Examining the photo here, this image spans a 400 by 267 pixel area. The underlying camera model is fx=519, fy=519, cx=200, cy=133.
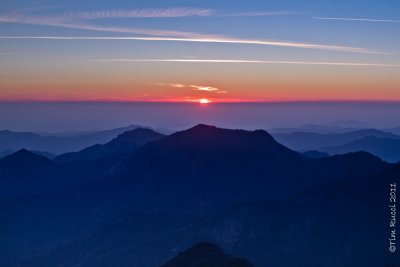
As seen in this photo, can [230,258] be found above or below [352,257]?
above

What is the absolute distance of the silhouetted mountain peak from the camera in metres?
139

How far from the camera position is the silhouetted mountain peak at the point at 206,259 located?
139m

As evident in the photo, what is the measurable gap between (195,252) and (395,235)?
277 ft

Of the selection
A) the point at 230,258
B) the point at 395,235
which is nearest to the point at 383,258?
the point at 395,235

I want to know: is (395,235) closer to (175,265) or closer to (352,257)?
(352,257)

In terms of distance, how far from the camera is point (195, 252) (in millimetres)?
151250

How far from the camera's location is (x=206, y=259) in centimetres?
14550

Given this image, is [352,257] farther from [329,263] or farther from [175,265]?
[175,265]

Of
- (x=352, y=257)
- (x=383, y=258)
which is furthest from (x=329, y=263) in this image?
(x=383, y=258)

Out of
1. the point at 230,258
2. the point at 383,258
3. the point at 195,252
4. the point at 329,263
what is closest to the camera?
the point at 230,258

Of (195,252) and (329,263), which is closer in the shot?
(195,252)

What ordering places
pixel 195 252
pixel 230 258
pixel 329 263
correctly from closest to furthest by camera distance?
pixel 230 258 → pixel 195 252 → pixel 329 263

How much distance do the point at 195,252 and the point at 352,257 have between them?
75.1 meters

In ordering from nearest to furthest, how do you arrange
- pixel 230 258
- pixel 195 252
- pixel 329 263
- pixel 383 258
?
pixel 230 258, pixel 195 252, pixel 383 258, pixel 329 263
